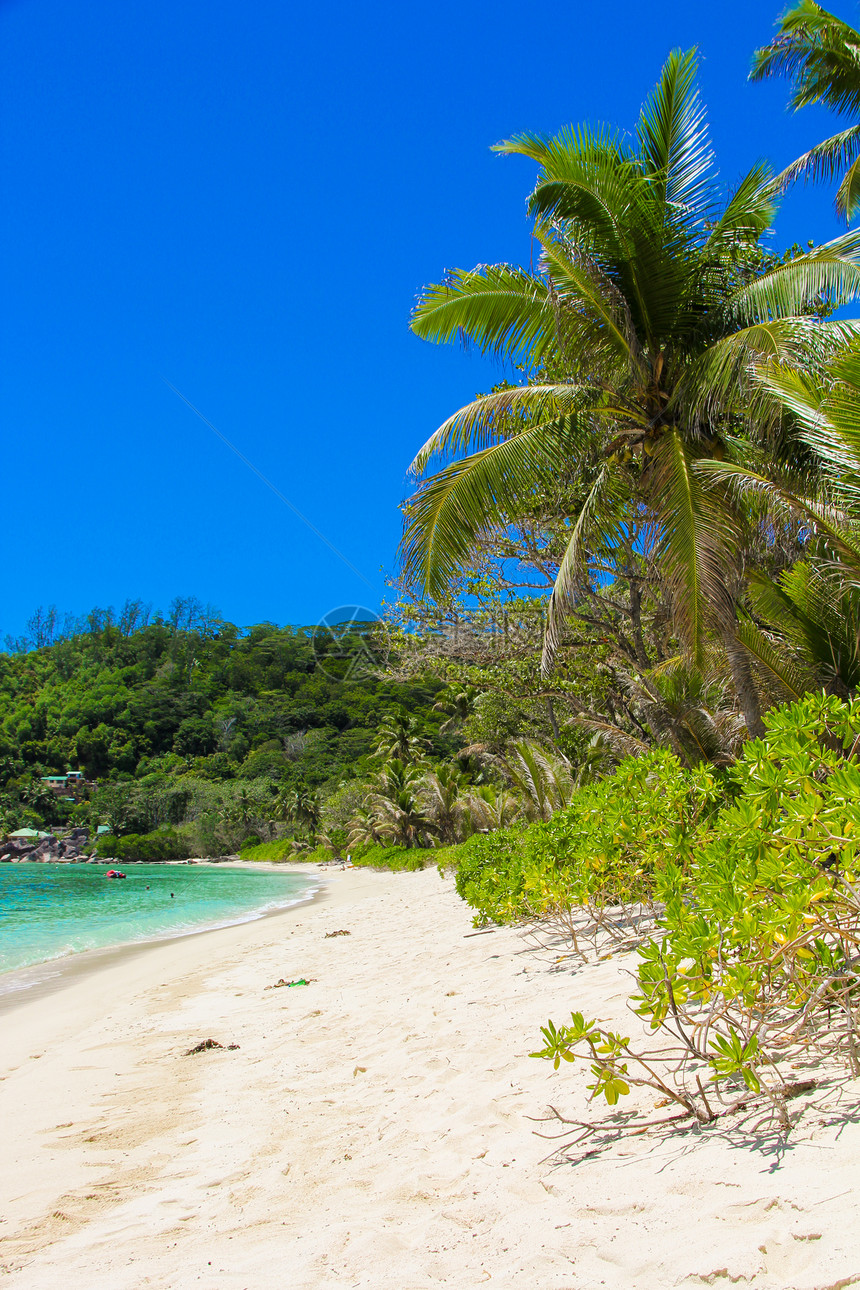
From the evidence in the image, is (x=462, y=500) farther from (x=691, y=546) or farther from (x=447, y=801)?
(x=447, y=801)

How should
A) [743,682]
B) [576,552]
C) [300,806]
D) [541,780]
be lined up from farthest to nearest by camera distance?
[300,806] → [541,780] → [576,552] → [743,682]

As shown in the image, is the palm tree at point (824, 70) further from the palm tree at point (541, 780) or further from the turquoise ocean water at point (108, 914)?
the turquoise ocean water at point (108, 914)

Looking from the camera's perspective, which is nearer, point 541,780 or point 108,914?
point 541,780

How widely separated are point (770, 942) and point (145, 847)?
71.9 metres

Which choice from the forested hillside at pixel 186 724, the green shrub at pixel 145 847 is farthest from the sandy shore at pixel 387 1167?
the green shrub at pixel 145 847

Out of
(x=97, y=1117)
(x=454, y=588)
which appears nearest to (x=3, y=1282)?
(x=97, y=1117)

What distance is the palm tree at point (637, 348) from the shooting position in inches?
265

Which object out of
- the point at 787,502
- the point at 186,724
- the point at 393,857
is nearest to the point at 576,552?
the point at 787,502

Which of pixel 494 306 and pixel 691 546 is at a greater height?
pixel 494 306

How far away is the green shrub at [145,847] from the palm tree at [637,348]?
66.1 meters

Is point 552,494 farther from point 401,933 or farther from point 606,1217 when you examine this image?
point 606,1217

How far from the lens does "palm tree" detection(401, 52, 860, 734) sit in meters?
6.73

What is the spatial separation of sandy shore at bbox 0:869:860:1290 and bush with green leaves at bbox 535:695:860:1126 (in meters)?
0.26

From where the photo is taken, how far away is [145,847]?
219 ft
